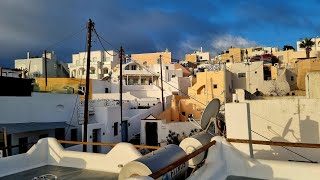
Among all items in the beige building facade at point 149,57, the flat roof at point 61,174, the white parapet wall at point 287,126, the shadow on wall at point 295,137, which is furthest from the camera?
the beige building facade at point 149,57

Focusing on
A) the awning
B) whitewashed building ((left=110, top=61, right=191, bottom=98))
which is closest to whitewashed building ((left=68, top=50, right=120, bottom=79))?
whitewashed building ((left=110, top=61, right=191, bottom=98))

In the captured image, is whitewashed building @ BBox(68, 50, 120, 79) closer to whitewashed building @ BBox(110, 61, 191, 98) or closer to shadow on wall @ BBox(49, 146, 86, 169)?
whitewashed building @ BBox(110, 61, 191, 98)

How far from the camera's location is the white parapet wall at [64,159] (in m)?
8.91

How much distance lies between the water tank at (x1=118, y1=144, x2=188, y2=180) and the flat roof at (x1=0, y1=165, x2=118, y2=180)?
2.45 meters

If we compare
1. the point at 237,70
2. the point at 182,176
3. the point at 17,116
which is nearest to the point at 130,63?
the point at 237,70

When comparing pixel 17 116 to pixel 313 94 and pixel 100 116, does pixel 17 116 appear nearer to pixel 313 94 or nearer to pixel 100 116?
pixel 100 116

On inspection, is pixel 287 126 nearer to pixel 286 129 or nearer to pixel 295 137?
pixel 286 129

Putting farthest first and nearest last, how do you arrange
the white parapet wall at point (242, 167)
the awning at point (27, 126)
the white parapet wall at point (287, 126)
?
the awning at point (27, 126) < the white parapet wall at point (287, 126) < the white parapet wall at point (242, 167)

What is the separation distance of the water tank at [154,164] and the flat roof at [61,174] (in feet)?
8.03

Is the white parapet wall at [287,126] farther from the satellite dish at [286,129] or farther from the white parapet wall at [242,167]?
the white parapet wall at [242,167]

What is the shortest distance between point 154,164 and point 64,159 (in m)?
5.47

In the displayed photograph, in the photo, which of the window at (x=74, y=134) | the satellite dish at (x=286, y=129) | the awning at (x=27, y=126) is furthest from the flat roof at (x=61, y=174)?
the window at (x=74, y=134)

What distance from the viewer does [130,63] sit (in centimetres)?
6322

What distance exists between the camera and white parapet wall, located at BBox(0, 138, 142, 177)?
891 cm
